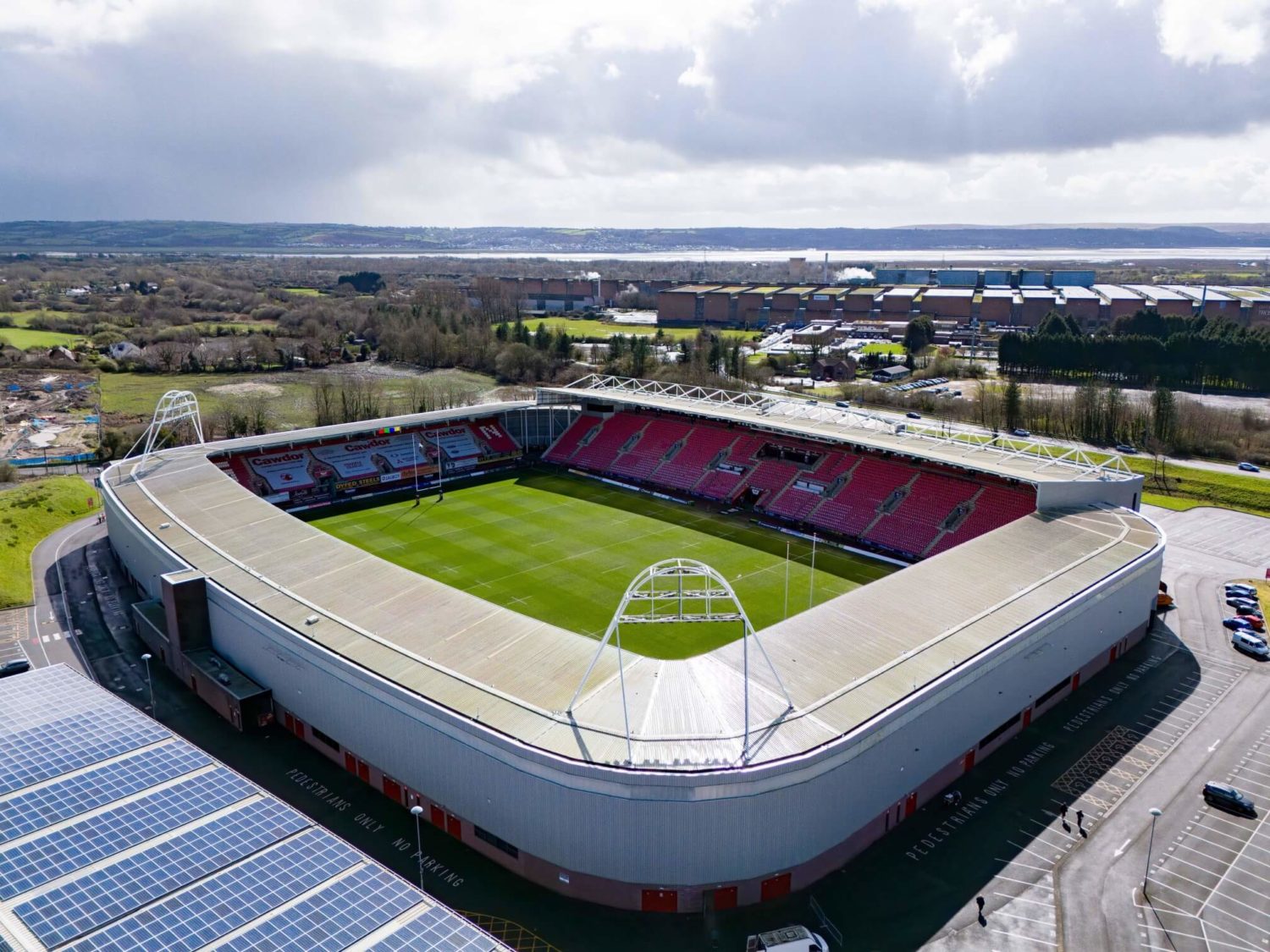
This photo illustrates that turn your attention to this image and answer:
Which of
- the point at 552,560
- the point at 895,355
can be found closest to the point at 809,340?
the point at 895,355

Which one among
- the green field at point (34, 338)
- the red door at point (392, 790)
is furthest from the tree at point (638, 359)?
the green field at point (34, 338)

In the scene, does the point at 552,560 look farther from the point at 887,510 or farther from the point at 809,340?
the point at 809,340

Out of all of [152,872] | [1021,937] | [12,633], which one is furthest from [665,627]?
[12,633]

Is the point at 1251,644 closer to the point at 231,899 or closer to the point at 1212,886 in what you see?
the point at 1212,886

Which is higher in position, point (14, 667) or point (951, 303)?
point (951, 303)

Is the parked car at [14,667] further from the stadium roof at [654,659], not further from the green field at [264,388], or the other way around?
the green field at [264,388]

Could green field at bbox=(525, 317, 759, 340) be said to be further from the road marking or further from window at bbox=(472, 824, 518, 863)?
the road marking

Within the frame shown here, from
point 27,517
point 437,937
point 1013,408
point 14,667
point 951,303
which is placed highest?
point 951,303
